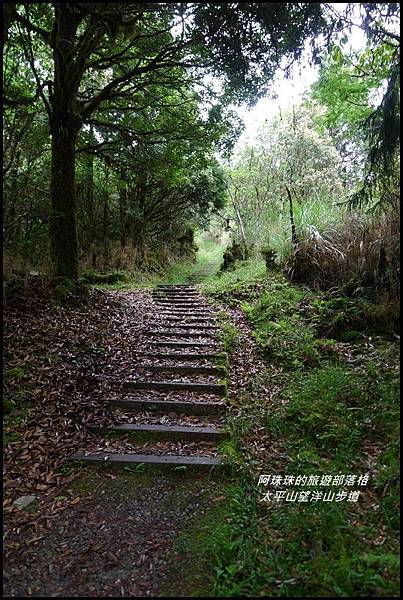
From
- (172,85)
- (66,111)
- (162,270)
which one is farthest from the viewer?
(162,270)

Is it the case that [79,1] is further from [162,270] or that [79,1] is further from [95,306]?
[162,270]

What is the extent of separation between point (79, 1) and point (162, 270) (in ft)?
33.2

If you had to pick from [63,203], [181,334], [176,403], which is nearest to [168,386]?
[176,403]

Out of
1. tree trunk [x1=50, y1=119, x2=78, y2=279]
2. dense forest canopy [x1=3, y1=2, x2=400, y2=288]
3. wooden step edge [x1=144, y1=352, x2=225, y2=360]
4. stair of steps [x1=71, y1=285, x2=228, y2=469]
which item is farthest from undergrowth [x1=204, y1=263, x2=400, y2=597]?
tree trunk [x1=50, y1=119, x2=78, y2=279]

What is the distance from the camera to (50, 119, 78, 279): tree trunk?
6.32 meters

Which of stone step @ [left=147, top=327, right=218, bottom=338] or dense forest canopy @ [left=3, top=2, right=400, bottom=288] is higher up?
dense forest canopy @ [left=3, top=2, right=400, bottom=288]

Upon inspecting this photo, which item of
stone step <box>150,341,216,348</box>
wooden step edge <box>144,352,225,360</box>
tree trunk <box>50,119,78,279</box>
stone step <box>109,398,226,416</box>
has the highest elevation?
tree trunk <box>50,119,78,279</box>

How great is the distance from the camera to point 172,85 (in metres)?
6.94

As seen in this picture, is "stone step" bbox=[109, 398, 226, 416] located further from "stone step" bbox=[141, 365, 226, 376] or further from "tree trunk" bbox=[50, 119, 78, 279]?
"tree trunk" bbox=[50, 119, 78, 279]

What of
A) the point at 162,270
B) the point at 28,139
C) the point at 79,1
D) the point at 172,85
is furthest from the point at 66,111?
the point at 162,270

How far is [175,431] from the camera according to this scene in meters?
3.43

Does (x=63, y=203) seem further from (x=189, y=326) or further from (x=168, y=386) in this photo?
(x=168, y=386)

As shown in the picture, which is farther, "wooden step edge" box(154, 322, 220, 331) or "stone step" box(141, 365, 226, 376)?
"wooden step edge" box(154, 322, 220, 331)

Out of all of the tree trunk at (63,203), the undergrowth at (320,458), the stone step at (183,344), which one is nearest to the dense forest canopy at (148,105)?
the tree trunk at (63,203)
